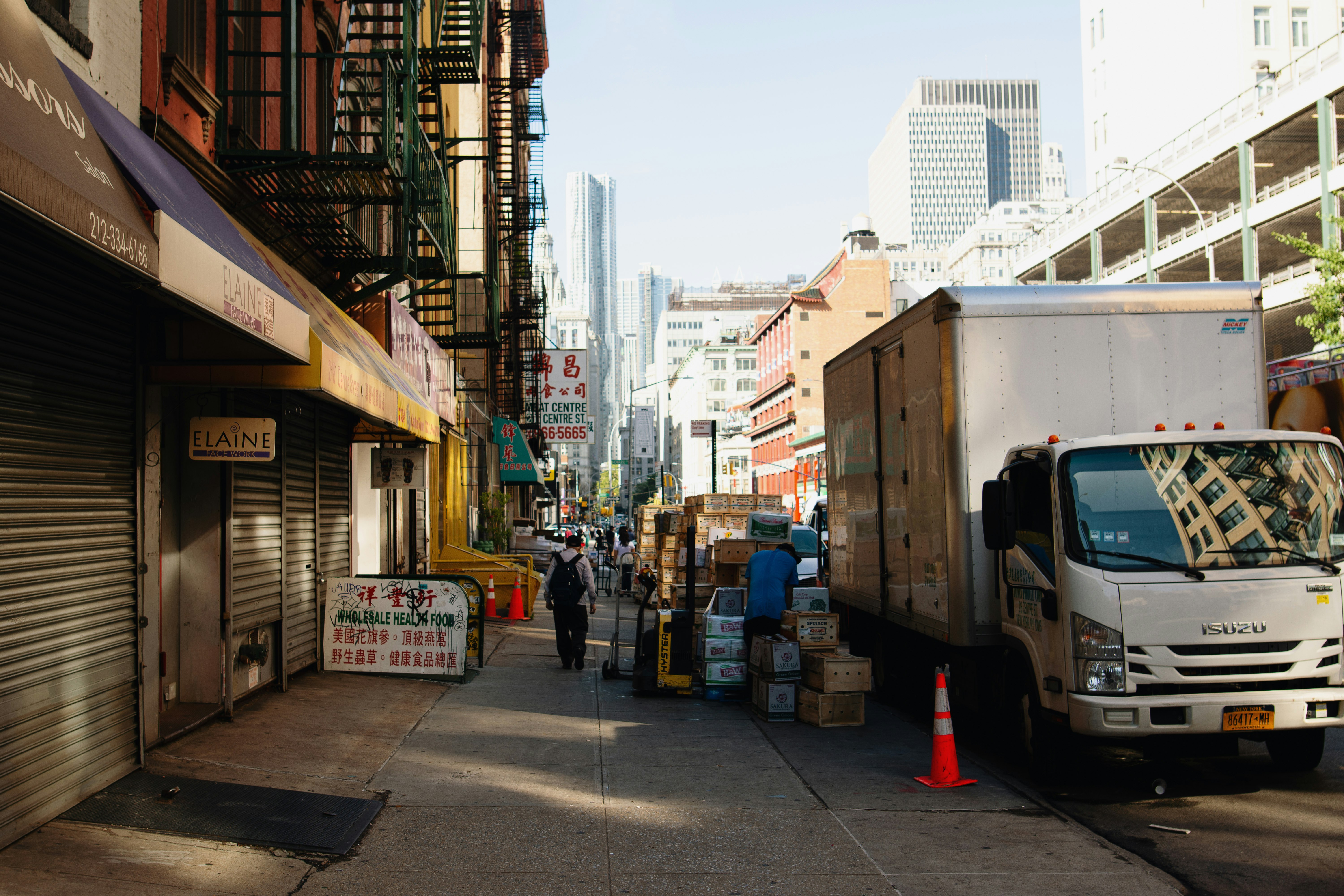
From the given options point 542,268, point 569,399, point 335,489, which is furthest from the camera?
point 542,268

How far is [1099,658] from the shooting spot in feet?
24.1

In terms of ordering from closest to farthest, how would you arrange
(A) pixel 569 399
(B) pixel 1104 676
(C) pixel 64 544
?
(C) pixel 64 544 → (B) pixel 1104 676 → (A) pixel 569 399

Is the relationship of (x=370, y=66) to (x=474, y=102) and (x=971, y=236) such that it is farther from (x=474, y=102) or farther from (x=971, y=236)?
(x=971, y=236)

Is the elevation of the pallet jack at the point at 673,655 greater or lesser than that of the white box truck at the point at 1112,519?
lesser

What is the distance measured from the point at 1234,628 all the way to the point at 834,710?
433 cm

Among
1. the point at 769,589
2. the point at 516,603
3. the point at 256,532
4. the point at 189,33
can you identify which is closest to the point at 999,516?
the point at 769,589

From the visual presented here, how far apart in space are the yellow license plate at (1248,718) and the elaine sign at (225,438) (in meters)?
7.27

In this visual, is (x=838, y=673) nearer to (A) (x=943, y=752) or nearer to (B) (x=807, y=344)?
(A) (x=943, y=752)

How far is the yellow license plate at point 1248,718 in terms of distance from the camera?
23.6ft

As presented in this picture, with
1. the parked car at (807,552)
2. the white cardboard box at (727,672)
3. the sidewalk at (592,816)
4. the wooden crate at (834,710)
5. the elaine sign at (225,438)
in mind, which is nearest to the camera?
the sidewalk at (592,816)

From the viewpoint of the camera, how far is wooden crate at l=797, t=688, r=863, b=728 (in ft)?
35.1

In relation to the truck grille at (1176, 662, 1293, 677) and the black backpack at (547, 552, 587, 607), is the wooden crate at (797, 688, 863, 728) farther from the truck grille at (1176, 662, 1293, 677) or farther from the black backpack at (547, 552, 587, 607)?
the black backpack at (547, 552, 587, 607)

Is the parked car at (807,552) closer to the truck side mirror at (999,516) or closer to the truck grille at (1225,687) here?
the truck side mirror at (999,516)

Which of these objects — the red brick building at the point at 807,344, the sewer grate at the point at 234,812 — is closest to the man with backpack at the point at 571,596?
the sewer grate at the point at 234,812
